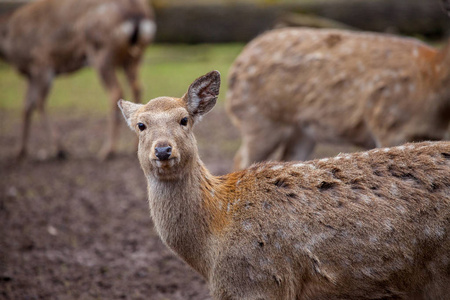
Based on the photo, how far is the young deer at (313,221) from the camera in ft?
12.3

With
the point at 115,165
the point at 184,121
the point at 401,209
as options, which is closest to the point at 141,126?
the point at 184,121

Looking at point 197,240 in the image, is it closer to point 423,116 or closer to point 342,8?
point 423,116

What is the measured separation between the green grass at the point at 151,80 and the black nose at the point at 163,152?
858cm

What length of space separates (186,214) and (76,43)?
6.49 meters

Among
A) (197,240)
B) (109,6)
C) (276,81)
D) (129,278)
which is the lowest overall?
(129,278)

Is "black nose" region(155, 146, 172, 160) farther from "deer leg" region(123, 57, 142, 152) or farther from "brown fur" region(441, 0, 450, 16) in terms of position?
"deer leg" region(123, 57, 142, 152)

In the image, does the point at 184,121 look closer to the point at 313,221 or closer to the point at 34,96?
the point at 313,221

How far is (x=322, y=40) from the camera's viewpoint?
695cm

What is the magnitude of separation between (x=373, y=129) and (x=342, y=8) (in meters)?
8.04

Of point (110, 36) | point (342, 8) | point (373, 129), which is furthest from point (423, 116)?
point (342, 8)

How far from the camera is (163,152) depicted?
3830mm

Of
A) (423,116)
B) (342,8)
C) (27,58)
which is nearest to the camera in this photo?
(423,116)

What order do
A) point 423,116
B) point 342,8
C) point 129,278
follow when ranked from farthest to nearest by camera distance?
point 342,8, point 423,116, point 129,278

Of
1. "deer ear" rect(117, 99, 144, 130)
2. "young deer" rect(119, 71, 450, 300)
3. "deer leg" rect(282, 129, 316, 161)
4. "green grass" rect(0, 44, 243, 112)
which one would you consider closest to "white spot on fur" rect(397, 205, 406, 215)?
"young deer" rect(119, 71, 450, 300)
